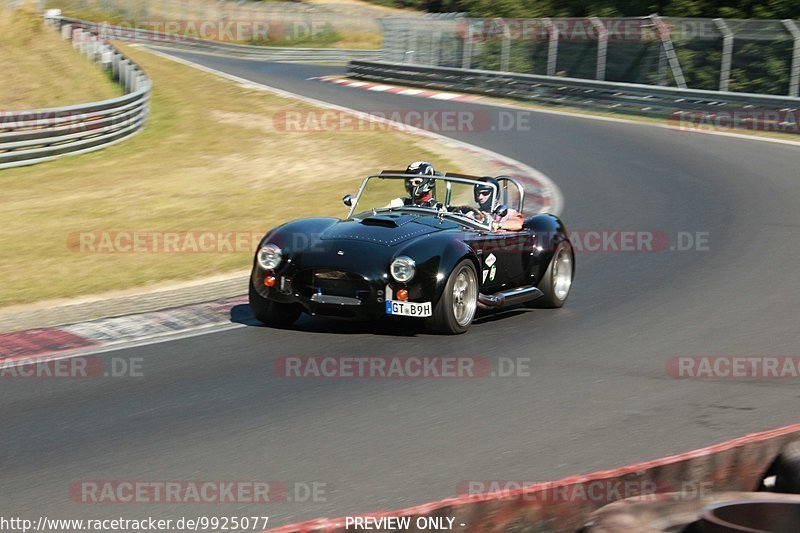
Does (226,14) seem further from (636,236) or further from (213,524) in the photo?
(213,524)

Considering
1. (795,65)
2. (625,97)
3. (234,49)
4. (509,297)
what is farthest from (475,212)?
(234,49)

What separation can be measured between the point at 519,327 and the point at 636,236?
474cm

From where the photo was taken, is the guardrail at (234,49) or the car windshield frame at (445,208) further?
the guardrail at (234,49)

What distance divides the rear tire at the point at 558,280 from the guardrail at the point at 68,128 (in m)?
12.8

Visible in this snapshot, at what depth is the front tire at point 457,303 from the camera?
8891mm

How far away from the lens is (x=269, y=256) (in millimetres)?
9195

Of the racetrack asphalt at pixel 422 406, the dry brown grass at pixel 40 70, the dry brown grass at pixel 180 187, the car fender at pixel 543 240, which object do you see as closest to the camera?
the racetrack asphalt at pixel 422 406

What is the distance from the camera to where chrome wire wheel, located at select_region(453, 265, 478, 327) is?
9.12m

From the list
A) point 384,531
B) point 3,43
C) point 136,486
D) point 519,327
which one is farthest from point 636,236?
point 3,43

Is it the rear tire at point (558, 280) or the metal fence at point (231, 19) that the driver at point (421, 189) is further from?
the metal fence at point (231, 19)

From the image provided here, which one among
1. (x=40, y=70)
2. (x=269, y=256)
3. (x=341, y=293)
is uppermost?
(x=40, y=70)

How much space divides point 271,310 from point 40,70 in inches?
922

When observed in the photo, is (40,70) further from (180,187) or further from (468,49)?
(180,187)

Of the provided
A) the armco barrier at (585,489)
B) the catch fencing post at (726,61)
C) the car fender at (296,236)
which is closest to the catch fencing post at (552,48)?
the catch fencing post at (726,61)
